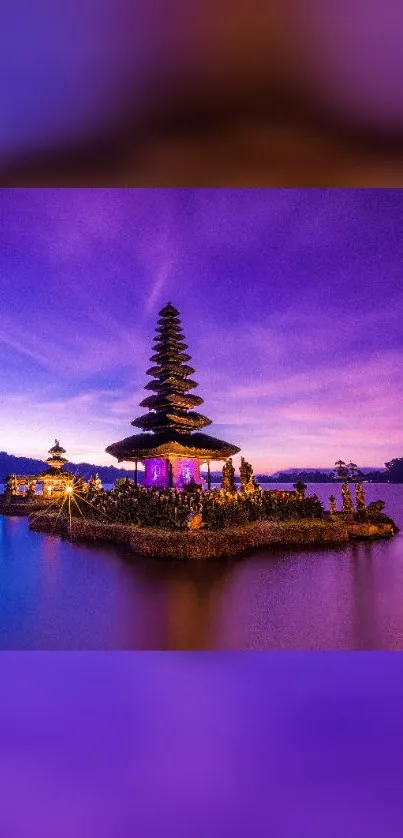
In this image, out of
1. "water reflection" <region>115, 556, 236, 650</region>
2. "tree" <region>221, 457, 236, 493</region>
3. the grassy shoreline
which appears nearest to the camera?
"water reflection" <region>115, 556, 236, 650</region>

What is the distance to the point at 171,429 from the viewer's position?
6.64m

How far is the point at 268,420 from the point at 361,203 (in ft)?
7.38

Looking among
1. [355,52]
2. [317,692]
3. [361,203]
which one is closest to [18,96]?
[355,52]

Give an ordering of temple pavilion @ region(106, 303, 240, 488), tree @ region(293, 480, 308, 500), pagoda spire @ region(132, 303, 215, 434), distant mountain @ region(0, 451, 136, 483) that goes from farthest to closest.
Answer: pagoda spire @ region(132, 303, 215, 434), temple pavilion @ region(106, 303, 240, 488), tree @ region(293, 480, 308, 500), distant mountain @ region(0, 451, 136, 483)

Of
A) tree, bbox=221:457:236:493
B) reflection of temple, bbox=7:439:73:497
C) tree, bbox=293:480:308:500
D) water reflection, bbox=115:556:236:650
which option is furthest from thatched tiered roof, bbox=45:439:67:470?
tree, bbox=293:480:308:500

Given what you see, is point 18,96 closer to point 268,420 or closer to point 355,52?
point 355,52

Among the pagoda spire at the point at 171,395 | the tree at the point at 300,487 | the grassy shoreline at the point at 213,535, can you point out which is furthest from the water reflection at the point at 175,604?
the pagoda spire at the point at 171,395

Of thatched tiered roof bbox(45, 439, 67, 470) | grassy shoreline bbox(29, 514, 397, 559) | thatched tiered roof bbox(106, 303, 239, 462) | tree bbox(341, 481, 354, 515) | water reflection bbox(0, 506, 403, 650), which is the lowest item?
water reflection bbox(0, 506, 403, 650)

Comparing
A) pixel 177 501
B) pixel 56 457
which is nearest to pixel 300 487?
pixel 177 501

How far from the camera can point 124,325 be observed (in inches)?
205

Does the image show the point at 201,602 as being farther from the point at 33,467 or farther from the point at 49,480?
the point at 49,480

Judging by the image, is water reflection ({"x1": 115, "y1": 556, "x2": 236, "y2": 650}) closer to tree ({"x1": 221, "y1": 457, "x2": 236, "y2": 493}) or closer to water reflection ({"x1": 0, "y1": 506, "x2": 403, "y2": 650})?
water reflection ({"x1": 0, "y1": 506, "x2": 403, "y2": 650})

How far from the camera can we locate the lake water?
157 inches

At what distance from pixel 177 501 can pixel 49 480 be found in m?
1.47
